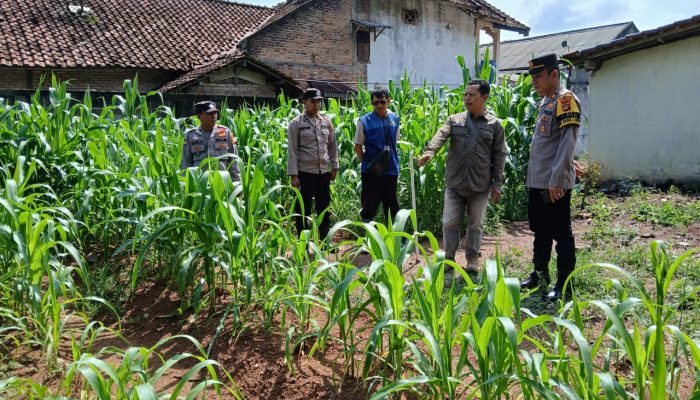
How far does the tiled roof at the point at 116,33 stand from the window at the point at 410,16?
565 centimetres

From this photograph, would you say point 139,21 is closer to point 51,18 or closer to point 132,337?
point 51,18

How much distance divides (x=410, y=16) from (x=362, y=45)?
235 centimetres

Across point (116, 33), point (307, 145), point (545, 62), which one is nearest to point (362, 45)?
point (116, 33)

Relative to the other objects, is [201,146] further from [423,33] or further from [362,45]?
[423,33]

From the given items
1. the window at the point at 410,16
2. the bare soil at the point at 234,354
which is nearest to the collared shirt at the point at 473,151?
the bare soil at the point at 234,354

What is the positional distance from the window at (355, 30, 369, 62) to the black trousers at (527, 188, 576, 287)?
17.4 m

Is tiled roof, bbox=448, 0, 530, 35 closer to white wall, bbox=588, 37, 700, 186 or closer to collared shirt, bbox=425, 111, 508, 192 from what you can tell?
white wall, bbox=588, 37, 700, 186

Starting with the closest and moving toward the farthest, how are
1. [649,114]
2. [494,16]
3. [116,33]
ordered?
[649,114] → [116,33] → [494,16]

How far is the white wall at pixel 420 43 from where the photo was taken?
20.5m

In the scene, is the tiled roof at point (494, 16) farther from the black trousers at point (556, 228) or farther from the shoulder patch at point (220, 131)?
the black trousers at point (556, 228)

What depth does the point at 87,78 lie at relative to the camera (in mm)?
15539

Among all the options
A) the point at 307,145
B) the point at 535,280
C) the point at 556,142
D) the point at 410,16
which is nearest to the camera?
the point at 556,142

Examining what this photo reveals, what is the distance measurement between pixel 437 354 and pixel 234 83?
49.0 ft

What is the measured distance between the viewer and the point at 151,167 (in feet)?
11.9
